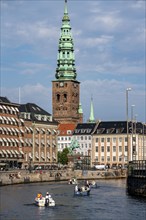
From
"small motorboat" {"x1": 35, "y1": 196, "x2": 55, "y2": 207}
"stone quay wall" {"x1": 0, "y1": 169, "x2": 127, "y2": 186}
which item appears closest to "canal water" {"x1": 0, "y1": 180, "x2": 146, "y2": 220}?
"small motorboat" {"x1": 35, "y1": 196, "x2": 55, "y2": 207}

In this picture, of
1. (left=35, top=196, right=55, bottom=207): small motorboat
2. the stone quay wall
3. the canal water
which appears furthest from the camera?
the stone quay wall

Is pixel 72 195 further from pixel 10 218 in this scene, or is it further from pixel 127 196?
pixel 10 218

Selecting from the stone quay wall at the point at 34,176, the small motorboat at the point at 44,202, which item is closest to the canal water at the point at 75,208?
the small motorboat at the point at 44,202

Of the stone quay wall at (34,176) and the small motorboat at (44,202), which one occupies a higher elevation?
the stone quay wall at (34,176)

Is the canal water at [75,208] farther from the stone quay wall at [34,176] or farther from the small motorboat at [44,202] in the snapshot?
the stone quay wall at [34,176]

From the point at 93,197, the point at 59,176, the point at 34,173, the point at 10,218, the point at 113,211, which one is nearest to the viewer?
the point at 10,218

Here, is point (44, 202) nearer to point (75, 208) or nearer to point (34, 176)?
point (75, 208)

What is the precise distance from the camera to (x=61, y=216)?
3378 inches

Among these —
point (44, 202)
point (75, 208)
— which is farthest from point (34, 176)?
point (75, 208)

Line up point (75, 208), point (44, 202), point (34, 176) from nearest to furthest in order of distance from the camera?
point (75, 208) < point (44, 202) < point (34, 176)

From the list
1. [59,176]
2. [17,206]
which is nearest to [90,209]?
[17,206]

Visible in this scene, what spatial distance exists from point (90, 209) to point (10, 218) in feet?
49.3

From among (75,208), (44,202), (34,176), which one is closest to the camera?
(75,208)

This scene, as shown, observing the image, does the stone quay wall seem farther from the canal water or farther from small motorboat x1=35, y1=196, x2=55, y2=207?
small motorboat x1=35, y1=196, x2=55, y2=207
